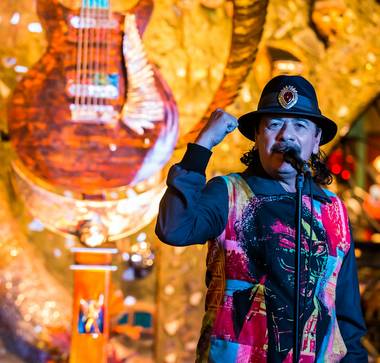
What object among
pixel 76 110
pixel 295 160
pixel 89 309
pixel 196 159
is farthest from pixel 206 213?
pixel 76 110

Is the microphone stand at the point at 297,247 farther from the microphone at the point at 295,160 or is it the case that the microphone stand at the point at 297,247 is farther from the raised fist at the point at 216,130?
the raised fist at the point at 216,130

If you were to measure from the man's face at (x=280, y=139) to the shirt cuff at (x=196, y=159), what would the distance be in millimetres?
212

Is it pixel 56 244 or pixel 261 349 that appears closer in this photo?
pixel 261 349

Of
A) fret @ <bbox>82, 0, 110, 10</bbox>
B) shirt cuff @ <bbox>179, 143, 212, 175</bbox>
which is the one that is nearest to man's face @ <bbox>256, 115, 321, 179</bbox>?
shirt cuff @ <bbox>179, 143, 212, 175</bbox>

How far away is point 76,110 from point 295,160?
2091 mm

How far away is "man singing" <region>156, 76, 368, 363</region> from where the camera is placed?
1.83 meters

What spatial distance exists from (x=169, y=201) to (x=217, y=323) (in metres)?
0.33

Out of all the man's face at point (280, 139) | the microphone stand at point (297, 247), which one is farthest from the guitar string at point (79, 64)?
the microphone stand at point (297, 247)

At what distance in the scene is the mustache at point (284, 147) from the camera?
1.88 m

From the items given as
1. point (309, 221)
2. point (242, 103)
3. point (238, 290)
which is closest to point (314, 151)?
point (309, 221)

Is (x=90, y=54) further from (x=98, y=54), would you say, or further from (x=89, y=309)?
(x=89, y=309)

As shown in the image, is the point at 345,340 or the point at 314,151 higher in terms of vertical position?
the point at 314,151

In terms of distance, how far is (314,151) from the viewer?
2137 mm

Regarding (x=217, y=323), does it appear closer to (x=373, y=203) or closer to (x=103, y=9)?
(x=103, y=9)
